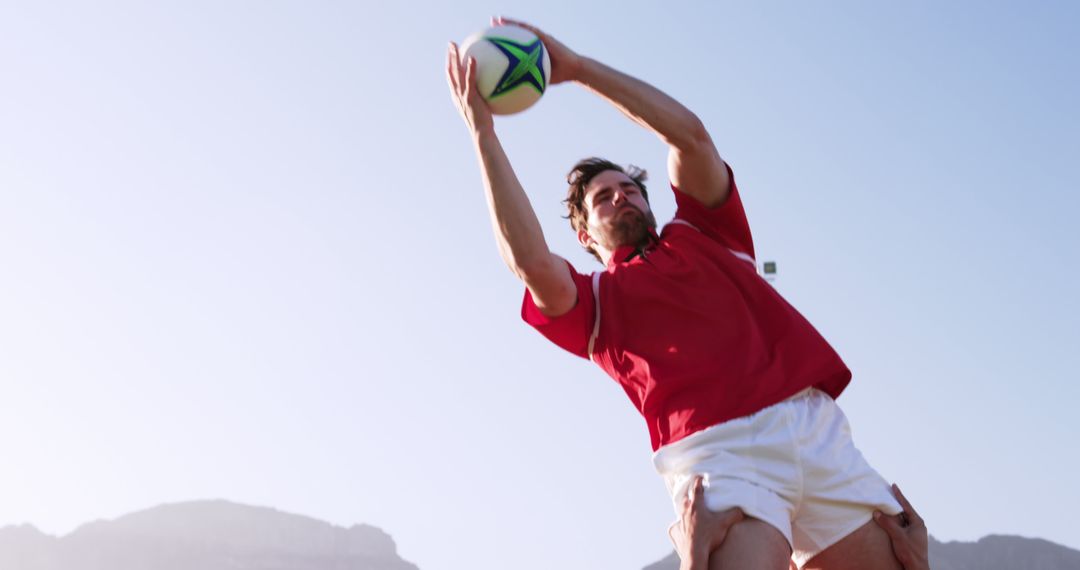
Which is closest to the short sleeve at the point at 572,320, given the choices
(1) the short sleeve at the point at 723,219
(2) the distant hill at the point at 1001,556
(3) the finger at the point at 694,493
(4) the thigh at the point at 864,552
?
(1) the short sleeve at the point at 723,219

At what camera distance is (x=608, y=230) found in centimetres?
573

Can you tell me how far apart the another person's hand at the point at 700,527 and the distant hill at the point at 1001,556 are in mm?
106767

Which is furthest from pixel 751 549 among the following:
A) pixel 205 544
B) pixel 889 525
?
pixel 205 544

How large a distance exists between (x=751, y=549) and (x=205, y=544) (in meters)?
135

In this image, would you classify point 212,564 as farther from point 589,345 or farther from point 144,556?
point 589,345

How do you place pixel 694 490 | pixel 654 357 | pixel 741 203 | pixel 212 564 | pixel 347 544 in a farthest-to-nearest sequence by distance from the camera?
pixel 347 544 → pixel 212 564 → pixel 741 203 → pixel 654 357 → pixel 694 490

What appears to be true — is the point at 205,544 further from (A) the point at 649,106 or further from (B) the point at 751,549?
(B) the point at 751,549

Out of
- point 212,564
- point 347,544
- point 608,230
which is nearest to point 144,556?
point 212,564

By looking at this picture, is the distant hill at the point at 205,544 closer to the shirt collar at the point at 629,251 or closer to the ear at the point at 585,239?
the ear at the point at 585,239

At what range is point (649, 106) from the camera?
5254 mm

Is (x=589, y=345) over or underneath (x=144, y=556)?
underneath

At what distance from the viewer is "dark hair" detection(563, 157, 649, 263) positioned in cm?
596

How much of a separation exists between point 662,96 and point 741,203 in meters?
0.71

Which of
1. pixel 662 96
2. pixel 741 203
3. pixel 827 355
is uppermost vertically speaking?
pixel 662 96
